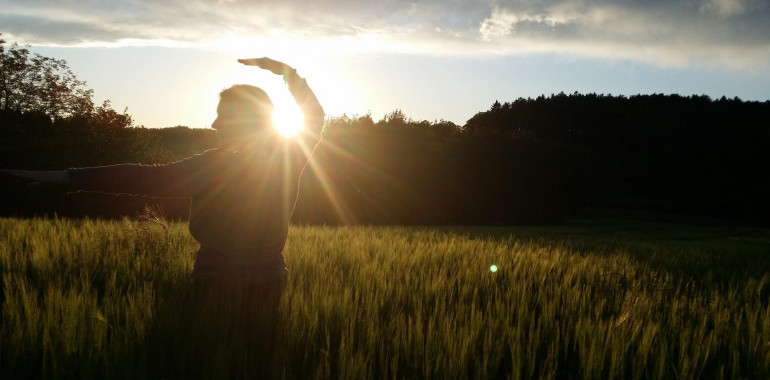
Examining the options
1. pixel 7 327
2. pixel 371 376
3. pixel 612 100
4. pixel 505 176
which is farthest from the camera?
pixel 612 100

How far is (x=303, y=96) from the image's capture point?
317cm

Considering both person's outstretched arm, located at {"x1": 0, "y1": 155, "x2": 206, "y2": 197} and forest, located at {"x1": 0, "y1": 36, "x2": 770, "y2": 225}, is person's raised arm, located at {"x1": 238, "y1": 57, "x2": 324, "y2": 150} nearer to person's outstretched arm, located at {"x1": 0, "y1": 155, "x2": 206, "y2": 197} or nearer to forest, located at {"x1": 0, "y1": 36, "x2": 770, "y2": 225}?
person's outstretched arm, located at {"x1": 0, "y1": 155, "x2": 206, "y2": 197}

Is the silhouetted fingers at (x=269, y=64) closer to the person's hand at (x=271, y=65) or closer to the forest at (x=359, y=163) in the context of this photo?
the person's hand at (x=271, y=65)

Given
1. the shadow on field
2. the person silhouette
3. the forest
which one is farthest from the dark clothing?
the forest

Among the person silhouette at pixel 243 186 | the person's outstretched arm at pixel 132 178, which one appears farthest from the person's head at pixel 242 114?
the person's outstretched arm at pixel 132 178

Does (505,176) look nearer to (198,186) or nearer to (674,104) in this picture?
(198,186)

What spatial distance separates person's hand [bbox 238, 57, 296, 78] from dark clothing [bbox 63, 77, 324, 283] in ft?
0.26

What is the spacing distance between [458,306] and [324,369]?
4.28 ft

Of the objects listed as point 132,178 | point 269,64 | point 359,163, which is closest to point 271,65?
point 269,64

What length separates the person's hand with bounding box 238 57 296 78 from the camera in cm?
318

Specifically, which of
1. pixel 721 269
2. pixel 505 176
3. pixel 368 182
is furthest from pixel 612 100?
pixel 721 269

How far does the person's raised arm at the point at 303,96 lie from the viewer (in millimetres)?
3158

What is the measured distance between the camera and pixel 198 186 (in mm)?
2842

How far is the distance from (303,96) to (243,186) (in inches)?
25.9
